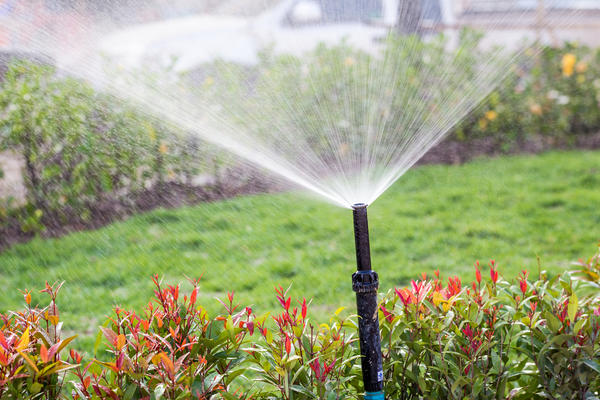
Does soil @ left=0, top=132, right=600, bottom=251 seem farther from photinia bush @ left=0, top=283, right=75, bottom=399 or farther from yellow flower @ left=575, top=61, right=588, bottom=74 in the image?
photinia bush @ left=0, top=283, right=75, bottom=399

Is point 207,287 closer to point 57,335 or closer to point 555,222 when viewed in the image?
point 57,335

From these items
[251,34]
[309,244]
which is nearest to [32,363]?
[309,244]

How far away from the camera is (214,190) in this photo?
613cm

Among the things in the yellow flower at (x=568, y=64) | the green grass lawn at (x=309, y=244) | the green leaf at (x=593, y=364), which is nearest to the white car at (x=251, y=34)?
the green grass lawn at (x=309, y=244)

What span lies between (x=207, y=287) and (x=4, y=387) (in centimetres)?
256

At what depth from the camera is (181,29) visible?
23.4 feet

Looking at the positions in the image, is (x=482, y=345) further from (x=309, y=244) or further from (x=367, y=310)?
(x=309, y=244)

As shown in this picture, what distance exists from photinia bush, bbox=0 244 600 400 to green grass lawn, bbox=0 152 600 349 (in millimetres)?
1743

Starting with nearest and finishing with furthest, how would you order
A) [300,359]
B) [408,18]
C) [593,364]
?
[300,359], [593,364], [408,18]

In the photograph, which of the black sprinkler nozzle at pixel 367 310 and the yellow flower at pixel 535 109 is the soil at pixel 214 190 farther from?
the black sprinkler nozzle at pixel 367 310

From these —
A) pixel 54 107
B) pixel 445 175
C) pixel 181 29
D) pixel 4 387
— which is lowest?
pixel 4 387

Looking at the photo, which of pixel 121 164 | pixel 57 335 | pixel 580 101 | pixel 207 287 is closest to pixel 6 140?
pixel 121 164

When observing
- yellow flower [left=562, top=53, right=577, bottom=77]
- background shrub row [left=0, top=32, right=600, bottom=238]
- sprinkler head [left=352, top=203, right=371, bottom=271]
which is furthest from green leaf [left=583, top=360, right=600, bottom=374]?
yellow flower [left=562, top=53, right=577, bottom=77]

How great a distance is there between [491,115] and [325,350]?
5.65m
